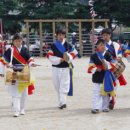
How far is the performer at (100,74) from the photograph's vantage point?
9.64m

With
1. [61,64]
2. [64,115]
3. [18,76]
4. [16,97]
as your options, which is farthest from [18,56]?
A: [64,115]

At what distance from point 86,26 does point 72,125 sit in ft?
86.7

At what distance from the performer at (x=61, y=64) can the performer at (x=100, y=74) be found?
77 centimetres

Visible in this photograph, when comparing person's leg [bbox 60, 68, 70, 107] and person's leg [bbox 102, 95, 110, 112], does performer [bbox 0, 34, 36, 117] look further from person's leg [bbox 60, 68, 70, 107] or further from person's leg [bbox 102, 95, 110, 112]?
person's leg [bbox 102, 95, 110, 112]

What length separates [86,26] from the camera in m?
34.5

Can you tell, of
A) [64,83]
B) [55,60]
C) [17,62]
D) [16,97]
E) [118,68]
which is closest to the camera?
[16,97]

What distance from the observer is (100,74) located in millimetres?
9711

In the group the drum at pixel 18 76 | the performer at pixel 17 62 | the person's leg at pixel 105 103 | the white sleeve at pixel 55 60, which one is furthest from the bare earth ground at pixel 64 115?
the white sleeve at pixel 55 60

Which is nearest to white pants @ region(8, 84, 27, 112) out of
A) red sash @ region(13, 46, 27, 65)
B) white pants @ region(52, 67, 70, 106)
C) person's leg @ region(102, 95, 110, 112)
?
red sash @ region(13, 46, 27, 65)

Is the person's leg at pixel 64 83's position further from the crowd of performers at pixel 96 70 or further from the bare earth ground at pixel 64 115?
the crowd of performers at pixel 96 70

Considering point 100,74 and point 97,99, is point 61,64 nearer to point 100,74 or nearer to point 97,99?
point 100,74

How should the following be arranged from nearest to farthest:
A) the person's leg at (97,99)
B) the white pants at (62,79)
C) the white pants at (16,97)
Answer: the white pants at (16,97) → the person's leg at (97,99) → the white pants at (62,79)

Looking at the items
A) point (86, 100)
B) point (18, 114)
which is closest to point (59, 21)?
point (86, 100)

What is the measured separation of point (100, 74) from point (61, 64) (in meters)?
1.03
